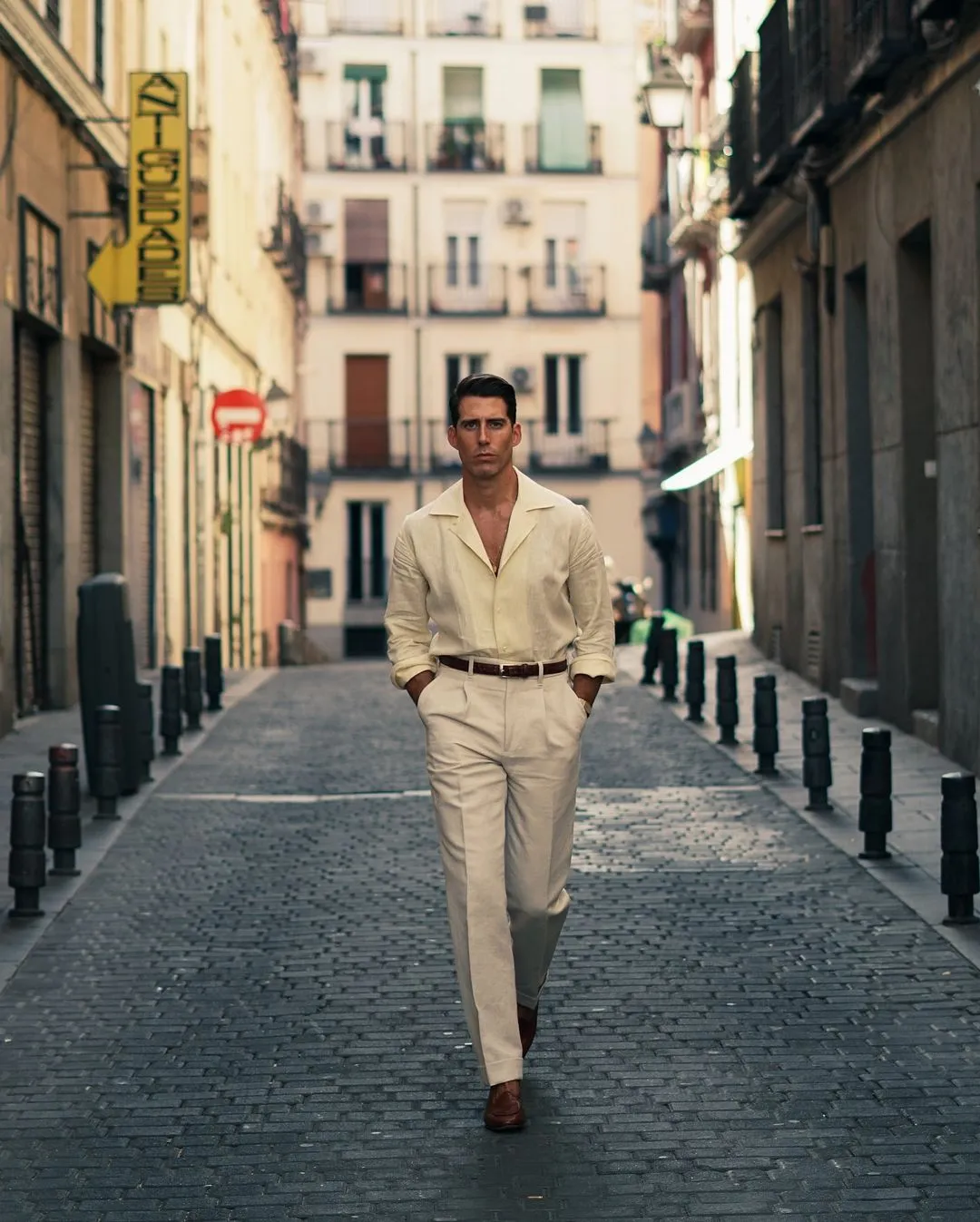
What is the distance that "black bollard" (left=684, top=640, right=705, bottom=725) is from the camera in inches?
705

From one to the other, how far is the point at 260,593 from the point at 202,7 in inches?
447

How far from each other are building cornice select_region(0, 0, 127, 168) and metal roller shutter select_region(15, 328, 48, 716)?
2058 millimetres

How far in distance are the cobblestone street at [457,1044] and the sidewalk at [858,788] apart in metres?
0.15

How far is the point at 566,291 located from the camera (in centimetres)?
5281

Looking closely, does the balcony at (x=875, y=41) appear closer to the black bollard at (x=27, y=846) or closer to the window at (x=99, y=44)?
the window at (x=99, y=44)

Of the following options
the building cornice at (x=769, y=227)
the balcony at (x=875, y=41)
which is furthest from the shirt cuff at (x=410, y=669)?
the building cornice at (x=769, y=227)

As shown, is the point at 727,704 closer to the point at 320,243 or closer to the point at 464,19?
the point at 320,243

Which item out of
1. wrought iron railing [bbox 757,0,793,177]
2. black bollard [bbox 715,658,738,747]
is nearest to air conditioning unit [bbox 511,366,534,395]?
wrought iron railing [bbox 757,0,793,177]

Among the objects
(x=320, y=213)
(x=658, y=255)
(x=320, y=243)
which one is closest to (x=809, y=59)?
(x=658, y=255)

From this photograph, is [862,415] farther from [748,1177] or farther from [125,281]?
[748,1177]

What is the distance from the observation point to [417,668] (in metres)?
5.85

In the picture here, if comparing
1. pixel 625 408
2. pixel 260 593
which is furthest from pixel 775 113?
pixel 625 408

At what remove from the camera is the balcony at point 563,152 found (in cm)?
5281

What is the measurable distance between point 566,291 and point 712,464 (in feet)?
86.5
